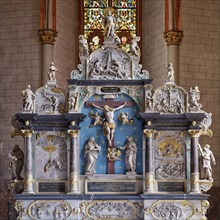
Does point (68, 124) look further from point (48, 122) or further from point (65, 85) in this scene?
point (65, 85)

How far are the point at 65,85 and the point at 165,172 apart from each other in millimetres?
7028

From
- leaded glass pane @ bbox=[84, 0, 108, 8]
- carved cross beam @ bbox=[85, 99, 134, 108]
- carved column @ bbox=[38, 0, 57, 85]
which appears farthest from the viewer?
leaded glass pane @ bbox=[84, 0, 108, 8]

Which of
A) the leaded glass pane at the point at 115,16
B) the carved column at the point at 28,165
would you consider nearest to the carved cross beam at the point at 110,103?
the carved column at the point at 28,165

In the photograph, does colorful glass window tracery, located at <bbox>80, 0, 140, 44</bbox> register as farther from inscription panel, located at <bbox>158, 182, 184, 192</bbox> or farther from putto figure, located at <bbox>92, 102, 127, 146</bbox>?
inscription panel, located at <bbox>158, 182, 184, 192</bbox>

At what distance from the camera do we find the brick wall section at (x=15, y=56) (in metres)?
27.3

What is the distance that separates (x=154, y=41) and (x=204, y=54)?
1.85 meters

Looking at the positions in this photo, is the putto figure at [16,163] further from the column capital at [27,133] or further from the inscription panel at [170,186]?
the inscription panel at [170,186]

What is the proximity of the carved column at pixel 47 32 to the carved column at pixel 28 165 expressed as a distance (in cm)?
517

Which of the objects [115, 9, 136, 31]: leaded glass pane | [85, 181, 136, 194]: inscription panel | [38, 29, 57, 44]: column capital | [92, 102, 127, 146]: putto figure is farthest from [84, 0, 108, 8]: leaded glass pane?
[85, 181, 136, 194]: inscription panel

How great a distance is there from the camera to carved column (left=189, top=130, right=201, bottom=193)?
21.8m

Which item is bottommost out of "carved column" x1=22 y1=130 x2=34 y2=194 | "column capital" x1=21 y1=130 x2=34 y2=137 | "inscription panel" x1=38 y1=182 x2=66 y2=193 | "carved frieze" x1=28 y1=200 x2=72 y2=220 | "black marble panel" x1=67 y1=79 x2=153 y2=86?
"carved frieze" x1=28 y1=200 x2=72 y2=220

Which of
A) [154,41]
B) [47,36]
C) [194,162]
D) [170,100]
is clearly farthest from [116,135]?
[154,41]

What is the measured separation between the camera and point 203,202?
21.8 m

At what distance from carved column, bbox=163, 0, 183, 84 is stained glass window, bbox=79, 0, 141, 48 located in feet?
5.92
